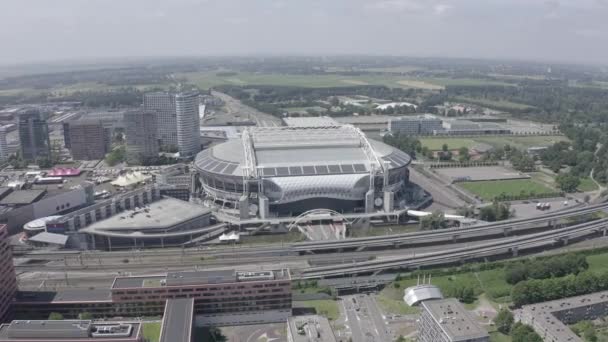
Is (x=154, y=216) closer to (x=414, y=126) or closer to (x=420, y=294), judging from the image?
(x=420, y=294)

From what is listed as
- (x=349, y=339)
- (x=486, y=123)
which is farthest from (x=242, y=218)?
(x=486, y=123)

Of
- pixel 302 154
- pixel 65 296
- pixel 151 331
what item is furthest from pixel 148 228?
pixel 302 154

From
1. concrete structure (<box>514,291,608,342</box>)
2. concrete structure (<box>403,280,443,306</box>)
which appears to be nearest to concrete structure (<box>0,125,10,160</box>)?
concrete structure (<box>403,280,443,306</box>)

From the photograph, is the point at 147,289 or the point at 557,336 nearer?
the point at 557,336

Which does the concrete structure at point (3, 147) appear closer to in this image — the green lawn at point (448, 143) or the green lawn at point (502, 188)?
the green lawn at point (502, 188)

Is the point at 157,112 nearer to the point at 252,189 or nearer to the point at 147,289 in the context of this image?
the point at 252,189

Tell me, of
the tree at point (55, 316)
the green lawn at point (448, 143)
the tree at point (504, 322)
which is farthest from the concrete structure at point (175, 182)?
the green lawn at point (448, 143)
